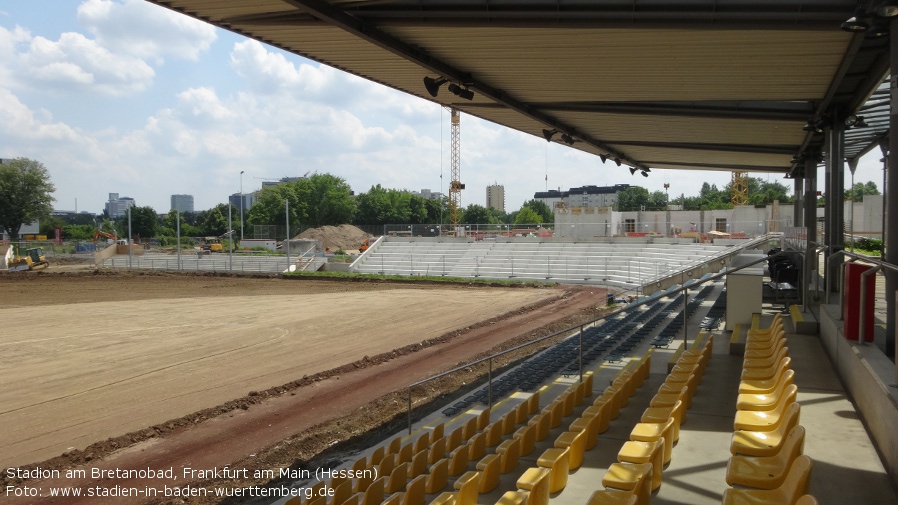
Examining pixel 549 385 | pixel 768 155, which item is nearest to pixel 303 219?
pixel 768 155

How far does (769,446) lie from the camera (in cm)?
479

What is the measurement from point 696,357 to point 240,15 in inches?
335

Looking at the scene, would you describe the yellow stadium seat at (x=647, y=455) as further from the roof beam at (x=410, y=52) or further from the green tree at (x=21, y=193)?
the green tree at (x=21, y=193)

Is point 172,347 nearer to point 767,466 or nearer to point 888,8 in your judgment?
point 767,466

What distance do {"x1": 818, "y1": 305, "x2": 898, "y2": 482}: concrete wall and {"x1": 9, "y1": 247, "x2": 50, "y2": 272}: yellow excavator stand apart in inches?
2269

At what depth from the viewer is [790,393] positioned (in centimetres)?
503

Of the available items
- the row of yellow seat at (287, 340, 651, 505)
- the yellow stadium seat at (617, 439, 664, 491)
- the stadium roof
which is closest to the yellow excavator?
the stadium roof

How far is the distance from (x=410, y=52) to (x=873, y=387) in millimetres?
8164

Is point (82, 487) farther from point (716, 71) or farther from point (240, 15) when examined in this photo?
point (716, 71)

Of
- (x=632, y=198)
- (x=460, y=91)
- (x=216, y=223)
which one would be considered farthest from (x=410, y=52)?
(x=632, y=198)

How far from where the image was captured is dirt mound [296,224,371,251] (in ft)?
247

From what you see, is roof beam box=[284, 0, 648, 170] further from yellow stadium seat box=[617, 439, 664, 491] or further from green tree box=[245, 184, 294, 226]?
green tree box=[245, 184, 294, 226]

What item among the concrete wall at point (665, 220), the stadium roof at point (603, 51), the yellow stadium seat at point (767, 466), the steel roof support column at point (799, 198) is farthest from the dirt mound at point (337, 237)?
the yellow stadium seat at point (767, 466)

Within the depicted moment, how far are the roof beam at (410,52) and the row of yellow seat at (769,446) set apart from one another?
7.07 metres
